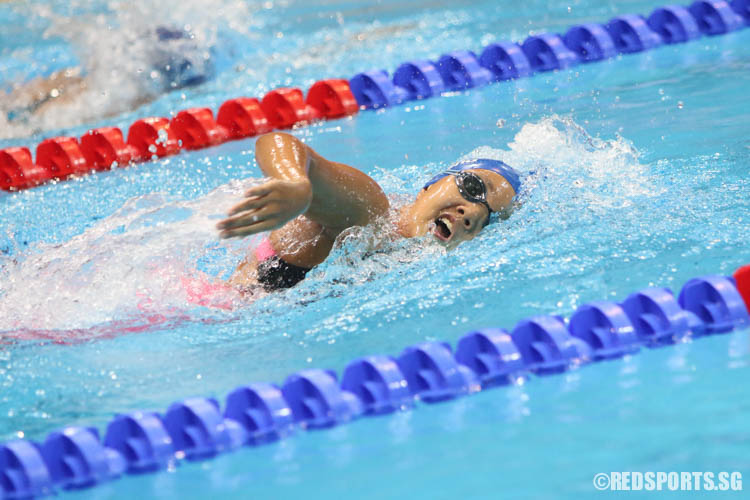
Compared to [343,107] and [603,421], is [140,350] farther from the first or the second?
[343,107]

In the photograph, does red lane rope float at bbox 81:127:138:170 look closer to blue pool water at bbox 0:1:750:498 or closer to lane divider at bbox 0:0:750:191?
lane divider at bbox 0:0:750:191

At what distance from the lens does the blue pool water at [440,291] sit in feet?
6.58

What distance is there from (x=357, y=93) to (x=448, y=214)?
2915mm

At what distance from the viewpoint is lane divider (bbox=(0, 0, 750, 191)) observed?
520cm

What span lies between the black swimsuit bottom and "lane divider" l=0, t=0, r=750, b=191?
2.43m

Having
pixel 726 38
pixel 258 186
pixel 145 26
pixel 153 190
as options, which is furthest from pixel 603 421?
pixel 145 26

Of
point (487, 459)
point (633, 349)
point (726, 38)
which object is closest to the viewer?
point (487, 459)

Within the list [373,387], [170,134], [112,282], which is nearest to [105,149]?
[170,134]

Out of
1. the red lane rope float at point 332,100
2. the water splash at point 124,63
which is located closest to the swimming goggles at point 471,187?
the red lane rope float at point 332,100

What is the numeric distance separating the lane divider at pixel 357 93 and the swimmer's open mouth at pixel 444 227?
8.46 feet

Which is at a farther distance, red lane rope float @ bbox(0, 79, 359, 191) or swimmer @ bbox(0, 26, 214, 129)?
swimmer @ bbox(0, 26, 214, 129)

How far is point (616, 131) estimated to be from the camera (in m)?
4.55

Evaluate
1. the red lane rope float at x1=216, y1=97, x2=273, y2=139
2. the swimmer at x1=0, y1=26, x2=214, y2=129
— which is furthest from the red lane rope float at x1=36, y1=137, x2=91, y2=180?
the swimmer at x1=0, y1=26, x2=214, y2=129

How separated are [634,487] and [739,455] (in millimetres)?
237
